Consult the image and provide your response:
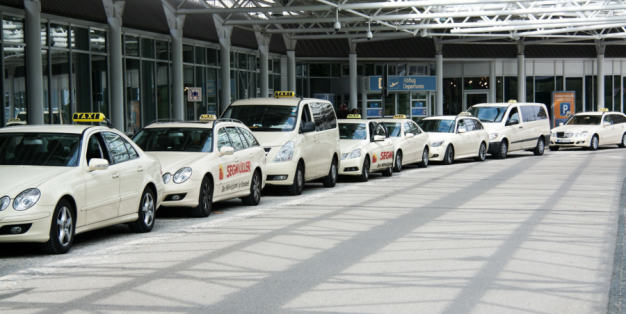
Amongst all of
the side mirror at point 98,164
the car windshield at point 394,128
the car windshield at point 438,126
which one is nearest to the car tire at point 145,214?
the side mirror at point 98,164

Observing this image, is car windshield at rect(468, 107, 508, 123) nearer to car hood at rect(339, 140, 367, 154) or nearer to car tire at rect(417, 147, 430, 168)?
car tire at rect(417, 147, 430, 168)

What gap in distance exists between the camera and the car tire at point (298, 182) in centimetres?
1638

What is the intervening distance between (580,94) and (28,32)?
44135 millimetres

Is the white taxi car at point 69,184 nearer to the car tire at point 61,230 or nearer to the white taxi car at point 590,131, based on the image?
the car tire at point 61,230

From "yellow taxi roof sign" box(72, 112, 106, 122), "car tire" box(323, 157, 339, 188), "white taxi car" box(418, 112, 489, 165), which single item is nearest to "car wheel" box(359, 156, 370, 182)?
"car tire" box(323, 157, 339, 188)

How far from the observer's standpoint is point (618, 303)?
6848 millimetres

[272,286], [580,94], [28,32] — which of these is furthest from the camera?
[580,94]

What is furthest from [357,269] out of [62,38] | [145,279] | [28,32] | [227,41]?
[227,41]

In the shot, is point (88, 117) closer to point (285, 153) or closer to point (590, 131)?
point (285, 153)

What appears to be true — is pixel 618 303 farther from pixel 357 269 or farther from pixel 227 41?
pixel 227 41

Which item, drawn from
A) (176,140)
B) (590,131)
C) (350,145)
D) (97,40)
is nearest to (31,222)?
(176,140)

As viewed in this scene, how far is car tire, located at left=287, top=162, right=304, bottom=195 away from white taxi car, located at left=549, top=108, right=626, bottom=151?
20.5 meters

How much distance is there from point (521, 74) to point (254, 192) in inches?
1616

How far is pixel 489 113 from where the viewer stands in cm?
3056
